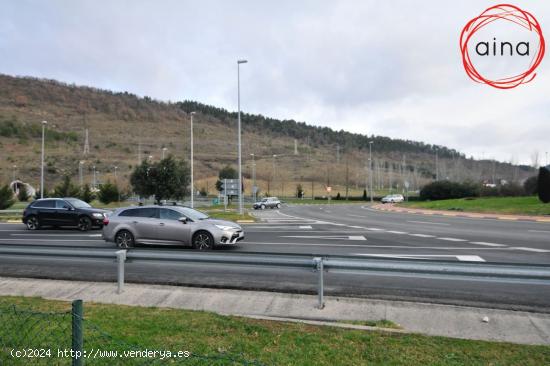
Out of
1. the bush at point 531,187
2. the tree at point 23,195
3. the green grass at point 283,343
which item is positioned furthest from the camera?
the tree at point 23,195

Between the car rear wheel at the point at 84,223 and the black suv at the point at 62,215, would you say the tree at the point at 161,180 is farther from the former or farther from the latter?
the car rear wheel at the point at 84,223

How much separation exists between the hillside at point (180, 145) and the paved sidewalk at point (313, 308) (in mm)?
76169

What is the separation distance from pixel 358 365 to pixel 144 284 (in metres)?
5.25

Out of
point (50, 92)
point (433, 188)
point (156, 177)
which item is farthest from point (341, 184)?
point (50, 92)

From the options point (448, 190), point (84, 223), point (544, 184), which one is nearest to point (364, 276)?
point (84, 223)

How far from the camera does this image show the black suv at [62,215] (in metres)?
21.2

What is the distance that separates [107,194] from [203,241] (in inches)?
1608

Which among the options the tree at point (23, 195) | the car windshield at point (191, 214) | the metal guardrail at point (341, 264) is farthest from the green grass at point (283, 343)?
the tree at point (23, 195)

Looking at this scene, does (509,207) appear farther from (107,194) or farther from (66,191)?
(66,191)

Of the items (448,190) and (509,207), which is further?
(448,190)

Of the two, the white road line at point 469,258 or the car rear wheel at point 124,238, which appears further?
the car rear wheel at point 124,238

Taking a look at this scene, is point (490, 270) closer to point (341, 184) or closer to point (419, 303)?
point (419, 303)

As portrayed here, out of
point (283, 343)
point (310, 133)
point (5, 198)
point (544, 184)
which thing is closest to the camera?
point (283, 343)

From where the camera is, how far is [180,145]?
125 metres
